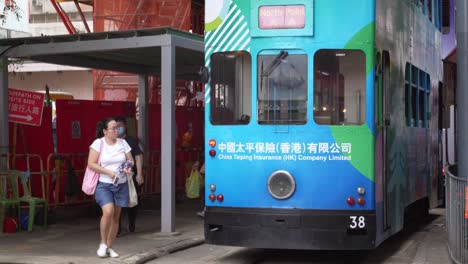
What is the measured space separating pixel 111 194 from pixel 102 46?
153 inches

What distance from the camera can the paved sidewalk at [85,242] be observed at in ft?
35.0

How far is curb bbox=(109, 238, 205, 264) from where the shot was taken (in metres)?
10.5

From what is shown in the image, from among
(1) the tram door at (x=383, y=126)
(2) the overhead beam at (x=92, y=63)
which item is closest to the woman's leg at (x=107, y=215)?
(1) the tram door at (x=383, y=126)

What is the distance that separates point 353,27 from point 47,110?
24.6 ft

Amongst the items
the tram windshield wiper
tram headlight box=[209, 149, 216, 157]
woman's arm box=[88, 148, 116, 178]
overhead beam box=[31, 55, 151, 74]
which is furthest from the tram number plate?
overhead beam box=[31, 55, 151, 74]

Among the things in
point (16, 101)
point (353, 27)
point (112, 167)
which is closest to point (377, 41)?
point (353, 27)

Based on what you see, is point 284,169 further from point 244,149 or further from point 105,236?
point 105,236

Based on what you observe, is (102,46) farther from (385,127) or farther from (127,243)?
(385,127)

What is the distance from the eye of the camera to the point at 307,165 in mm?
9508

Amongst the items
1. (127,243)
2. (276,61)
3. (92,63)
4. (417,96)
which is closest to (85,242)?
(127,243)

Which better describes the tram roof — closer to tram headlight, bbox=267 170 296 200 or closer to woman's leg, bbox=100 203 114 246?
woman's leg, bbox=100 203 114 246

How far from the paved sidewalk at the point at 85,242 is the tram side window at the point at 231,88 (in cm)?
236

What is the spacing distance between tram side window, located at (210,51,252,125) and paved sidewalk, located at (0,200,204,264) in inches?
92.9

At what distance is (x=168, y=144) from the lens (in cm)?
1312
